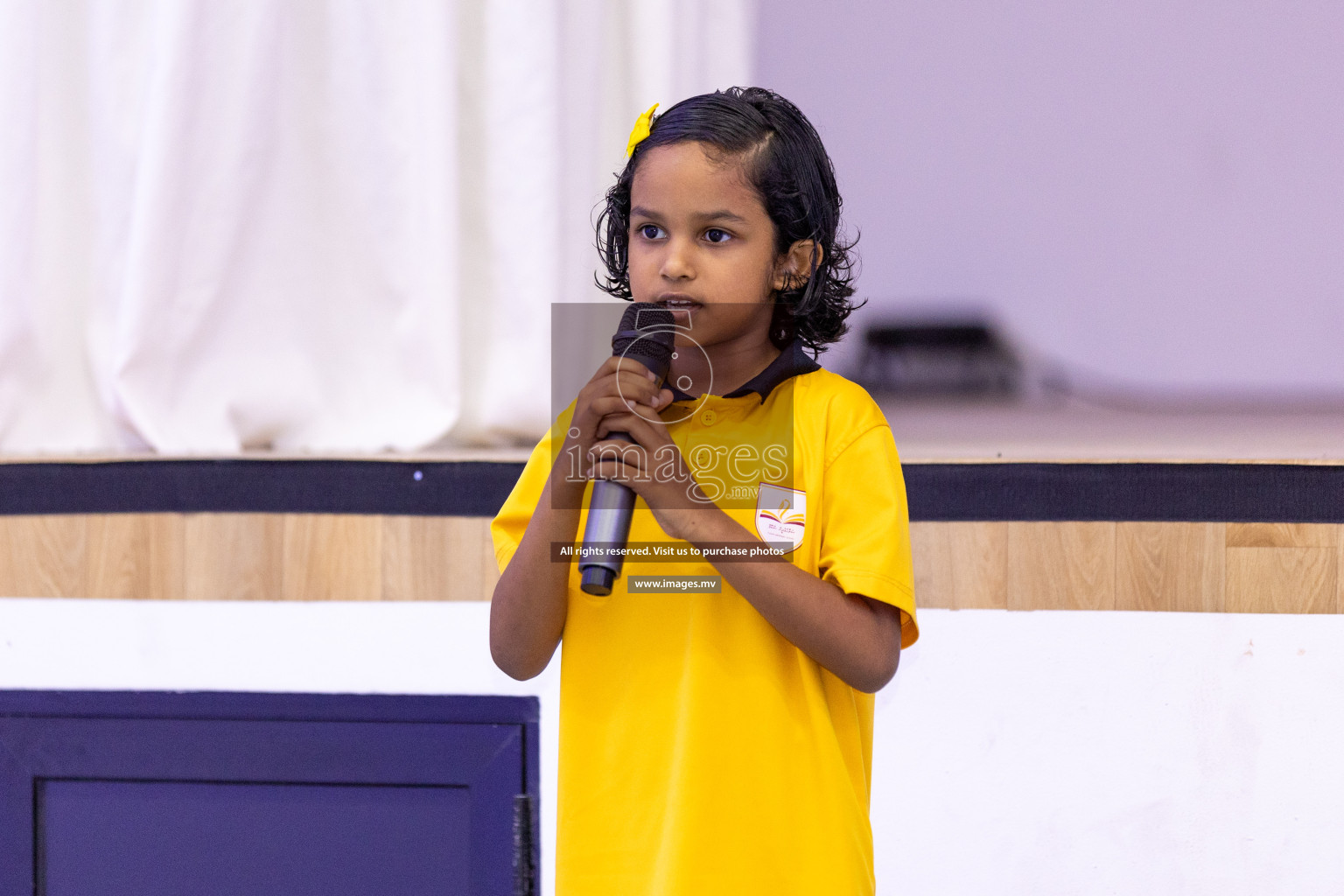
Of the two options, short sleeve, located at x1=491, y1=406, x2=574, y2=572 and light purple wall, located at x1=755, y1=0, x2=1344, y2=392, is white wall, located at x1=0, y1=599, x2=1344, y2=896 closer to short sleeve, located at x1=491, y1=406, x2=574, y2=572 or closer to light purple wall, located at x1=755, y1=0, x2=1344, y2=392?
short sleeve, located at x1=491, y1=406, x2=574, y2=572

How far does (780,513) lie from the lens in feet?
2.44

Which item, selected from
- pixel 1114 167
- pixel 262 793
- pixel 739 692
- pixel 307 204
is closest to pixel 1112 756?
pixel 739 692

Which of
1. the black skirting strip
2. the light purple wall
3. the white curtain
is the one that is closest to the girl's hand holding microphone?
the black skirting strip

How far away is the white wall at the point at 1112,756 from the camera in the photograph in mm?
1122

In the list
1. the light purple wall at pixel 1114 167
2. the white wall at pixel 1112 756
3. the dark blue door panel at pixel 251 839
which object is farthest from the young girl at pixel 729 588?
the light purple wall at pixel 1114 167

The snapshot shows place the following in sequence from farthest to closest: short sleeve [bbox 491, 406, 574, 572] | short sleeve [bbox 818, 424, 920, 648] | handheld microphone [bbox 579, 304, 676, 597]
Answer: short sleeve [bbox 491, 406, 574, 572], short sleeve [bbox 818, 424, 920, 648], handheld microphone [bbox 579, 304, 676, 597]

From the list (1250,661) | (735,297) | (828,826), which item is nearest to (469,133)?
(735,297)

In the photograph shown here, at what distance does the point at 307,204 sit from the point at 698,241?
2.84ft

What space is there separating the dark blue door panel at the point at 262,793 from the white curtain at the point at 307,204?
0.35 metres

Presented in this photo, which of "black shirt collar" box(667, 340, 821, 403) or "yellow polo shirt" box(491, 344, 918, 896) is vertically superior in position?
"black shirt collar" box(667, 340, 821, 403)

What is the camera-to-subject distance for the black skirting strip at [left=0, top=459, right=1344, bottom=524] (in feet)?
3.72

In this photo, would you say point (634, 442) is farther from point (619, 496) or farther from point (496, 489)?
point (496, 489)

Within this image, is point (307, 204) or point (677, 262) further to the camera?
point (307, 204)

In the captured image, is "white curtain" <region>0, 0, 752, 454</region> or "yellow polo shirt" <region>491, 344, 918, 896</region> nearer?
"yellow polo shirt" <region>491, 344, 918, 896</region>
